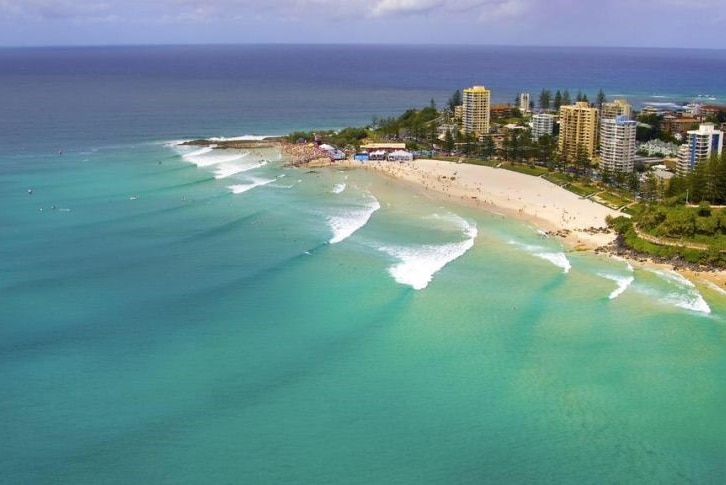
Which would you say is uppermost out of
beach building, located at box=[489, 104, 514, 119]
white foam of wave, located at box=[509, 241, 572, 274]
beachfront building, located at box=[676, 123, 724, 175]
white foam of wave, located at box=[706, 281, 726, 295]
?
beachfront building, located at box=[676, 123, 724, 175]

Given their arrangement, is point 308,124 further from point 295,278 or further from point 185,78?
point 185,78

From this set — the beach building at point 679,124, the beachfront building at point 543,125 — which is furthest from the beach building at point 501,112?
the beach building at point 679,124

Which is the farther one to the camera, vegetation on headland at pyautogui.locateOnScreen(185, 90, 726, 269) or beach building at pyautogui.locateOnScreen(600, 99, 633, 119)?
beach building at pyautogui.locateOnScreen(600, 99, 633, 119)

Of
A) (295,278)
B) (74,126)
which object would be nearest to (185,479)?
(295,278)

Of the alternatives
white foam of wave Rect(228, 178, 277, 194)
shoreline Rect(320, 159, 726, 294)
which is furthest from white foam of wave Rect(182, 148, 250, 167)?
shoreline Rect(320, 159, 726, 294)

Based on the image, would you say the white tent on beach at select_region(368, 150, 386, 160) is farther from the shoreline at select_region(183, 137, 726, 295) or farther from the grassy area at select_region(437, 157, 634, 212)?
the grassy area at select_region(437, 157, 634, 212)

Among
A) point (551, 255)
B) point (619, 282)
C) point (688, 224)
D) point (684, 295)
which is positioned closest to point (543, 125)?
point (688, 224)
